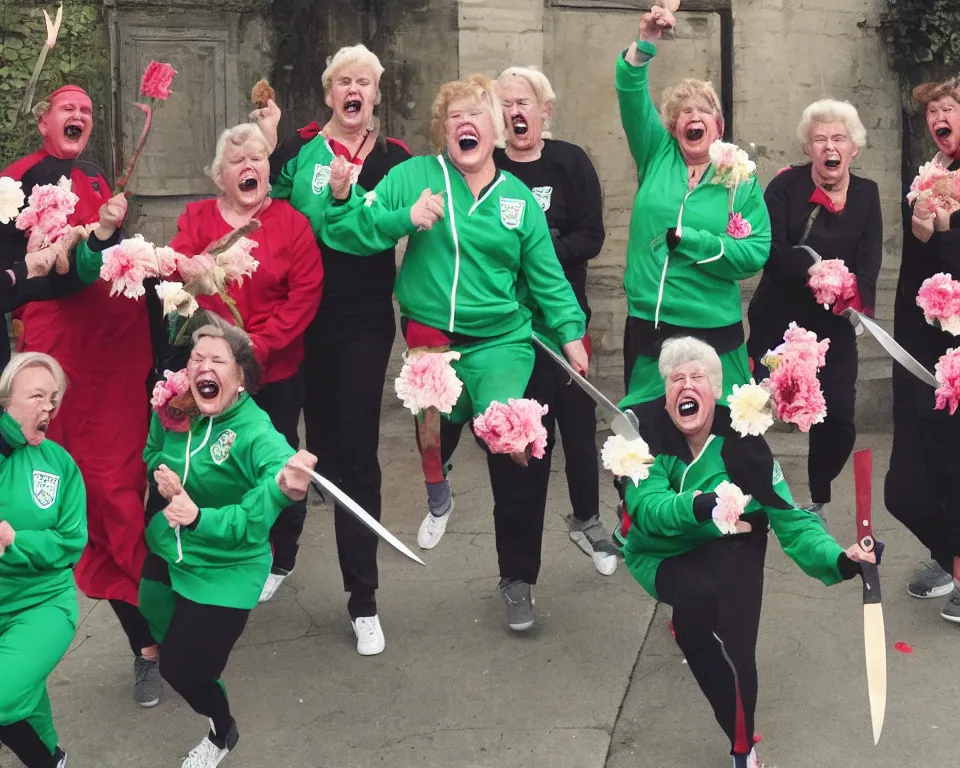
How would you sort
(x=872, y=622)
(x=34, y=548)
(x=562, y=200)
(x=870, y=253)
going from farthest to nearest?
Answer: (x=870, y=253) → (x=562, y=200) → (x=34, y=548) → (x=872, y=622)

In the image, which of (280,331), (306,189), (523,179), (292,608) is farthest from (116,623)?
(523,179)

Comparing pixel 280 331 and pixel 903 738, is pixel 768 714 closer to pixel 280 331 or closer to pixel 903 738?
pixel 903 738

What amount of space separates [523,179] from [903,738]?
2591 millimetres

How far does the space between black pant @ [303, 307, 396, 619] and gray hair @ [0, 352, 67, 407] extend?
47.5 inches

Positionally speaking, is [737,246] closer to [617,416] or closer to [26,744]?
[617,416]

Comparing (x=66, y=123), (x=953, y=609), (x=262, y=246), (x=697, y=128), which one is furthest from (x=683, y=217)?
(x=66, y=123)

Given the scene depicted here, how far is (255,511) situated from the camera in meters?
4.97

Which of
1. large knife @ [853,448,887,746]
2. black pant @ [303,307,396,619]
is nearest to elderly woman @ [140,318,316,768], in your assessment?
black pant @ [303,307,396,619]

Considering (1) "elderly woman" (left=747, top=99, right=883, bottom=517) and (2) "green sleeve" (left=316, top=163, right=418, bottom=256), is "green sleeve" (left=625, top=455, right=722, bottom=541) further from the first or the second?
(1) "elderly woman" (left=747, top=99, right=883, bottom=517)

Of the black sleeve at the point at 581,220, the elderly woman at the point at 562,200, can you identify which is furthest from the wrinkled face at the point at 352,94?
the black sleeve at the point at 581,220

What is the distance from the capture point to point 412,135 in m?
9.24

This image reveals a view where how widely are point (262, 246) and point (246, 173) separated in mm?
270

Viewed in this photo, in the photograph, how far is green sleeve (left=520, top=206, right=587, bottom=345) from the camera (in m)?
6.00

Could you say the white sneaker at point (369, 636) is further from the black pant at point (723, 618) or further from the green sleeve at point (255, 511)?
the black pant at point (723, 618)
